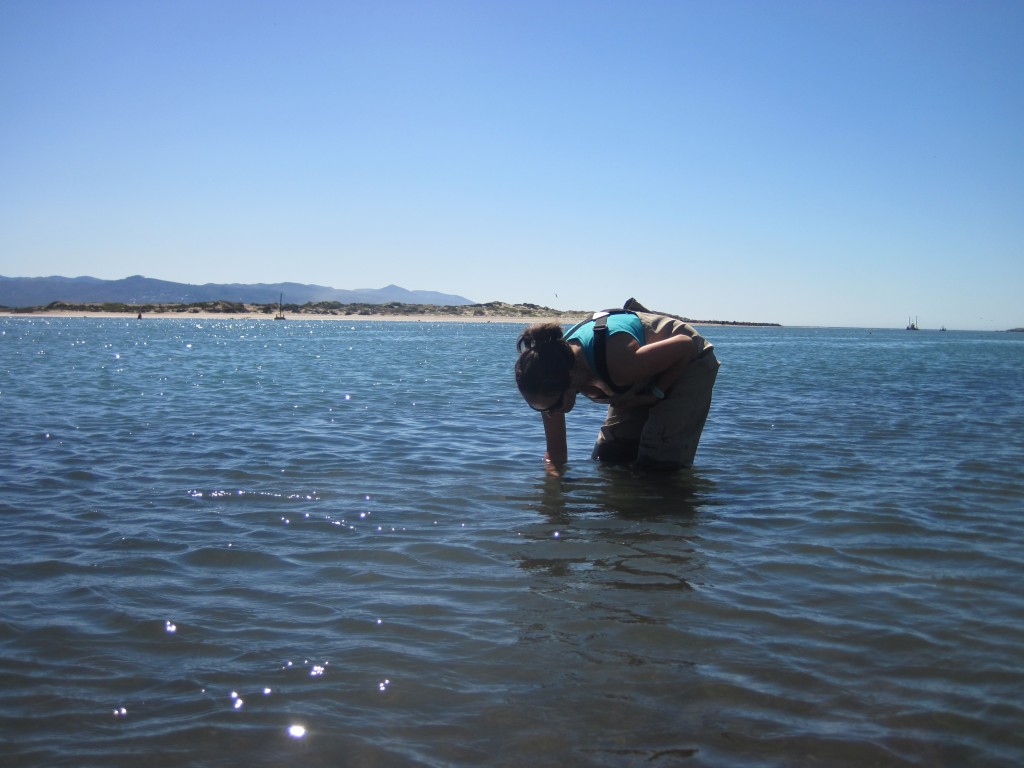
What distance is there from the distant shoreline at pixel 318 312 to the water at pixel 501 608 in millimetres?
74604

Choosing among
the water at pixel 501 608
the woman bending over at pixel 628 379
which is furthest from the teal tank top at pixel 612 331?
the water at pixel 501 608

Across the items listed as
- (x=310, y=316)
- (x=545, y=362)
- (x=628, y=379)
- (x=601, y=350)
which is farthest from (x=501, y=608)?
(x=310, y=316)

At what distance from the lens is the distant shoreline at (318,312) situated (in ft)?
291

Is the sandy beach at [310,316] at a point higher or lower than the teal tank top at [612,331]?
higher

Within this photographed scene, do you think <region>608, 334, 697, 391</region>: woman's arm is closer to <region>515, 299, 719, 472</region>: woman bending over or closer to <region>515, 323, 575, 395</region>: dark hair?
<region>515, 299, 719, 472</region>: woman bending over

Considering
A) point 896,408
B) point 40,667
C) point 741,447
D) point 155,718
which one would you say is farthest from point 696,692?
point 896,408

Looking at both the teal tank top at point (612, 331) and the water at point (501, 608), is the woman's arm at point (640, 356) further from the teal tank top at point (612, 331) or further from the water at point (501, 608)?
the water at point (501, 608)

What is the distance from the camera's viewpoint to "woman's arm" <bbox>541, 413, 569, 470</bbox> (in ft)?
18.5

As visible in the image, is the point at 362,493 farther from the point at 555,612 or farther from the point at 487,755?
the point at 487,755

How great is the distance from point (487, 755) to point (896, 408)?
41.0 ft

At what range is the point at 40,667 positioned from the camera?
3.21 metres

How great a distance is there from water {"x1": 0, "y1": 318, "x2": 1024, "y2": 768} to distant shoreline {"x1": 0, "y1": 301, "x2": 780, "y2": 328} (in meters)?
74.6

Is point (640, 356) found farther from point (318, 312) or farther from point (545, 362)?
point (318, 312)

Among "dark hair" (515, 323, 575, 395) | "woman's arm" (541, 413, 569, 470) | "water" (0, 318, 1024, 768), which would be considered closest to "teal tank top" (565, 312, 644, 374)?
"dark hair" (515, 323, 575, 395)
